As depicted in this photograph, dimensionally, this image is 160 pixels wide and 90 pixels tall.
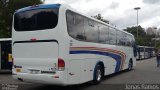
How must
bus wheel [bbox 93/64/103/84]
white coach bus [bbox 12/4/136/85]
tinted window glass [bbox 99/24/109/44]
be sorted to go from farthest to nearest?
1. tinted window glass [bbox 99/24/109/44]
2. bus wheel [bbox 93/64/103/84]
3. white coach bus [bbox 12/4/136/85]

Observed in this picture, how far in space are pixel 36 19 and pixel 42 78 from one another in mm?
2312

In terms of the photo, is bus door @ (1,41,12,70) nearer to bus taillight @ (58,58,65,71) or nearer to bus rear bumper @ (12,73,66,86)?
bus rear bumper @ (12,73,66,86)

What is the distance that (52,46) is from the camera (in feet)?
35.1

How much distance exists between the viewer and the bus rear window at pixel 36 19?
10.9 meters

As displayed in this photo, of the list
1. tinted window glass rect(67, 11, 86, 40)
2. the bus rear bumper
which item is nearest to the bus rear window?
tinted window glass rect(67, 11, 86, 40)

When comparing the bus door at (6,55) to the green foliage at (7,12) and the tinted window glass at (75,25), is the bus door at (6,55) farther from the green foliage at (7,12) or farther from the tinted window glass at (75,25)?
the green foliage at (7,12)

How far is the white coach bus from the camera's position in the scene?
1059 centimetres

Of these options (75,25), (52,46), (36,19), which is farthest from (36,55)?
(75,25)

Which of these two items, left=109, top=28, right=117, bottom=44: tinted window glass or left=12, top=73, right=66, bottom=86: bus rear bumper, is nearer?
left=12, top=73, right=66, bottom=86: bus rear bumper

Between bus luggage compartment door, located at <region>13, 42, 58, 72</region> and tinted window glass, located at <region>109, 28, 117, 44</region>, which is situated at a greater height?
tinted window glass, located at <region>109, 28, 117, 44</region>

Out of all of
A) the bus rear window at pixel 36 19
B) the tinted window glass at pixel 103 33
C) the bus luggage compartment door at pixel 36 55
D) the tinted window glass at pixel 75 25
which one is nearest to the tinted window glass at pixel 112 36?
the tinted window glass at pixel 103 33

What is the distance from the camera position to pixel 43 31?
10945 mm

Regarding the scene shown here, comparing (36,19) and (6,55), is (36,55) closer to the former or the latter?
(36,19)

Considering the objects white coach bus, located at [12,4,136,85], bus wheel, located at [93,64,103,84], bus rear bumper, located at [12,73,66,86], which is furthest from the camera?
bus wheel, located at [93,64,103,84]
